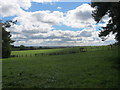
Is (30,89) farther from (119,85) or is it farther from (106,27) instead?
(106,27)

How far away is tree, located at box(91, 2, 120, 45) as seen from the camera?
1377 centimetres

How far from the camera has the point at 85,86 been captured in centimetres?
773

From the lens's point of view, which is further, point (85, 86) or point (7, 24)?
point (7, 24)

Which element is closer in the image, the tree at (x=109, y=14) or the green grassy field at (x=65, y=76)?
the green grassy field at (x=65, y=76)

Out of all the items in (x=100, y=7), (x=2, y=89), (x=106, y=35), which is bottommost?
(x=2, y=89)

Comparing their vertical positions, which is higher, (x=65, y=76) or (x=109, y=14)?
(x=109, y=14)

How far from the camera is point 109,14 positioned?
1862 cm

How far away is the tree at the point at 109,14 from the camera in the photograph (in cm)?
1377

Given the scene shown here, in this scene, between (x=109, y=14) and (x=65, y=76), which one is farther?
(x=109, y=14)

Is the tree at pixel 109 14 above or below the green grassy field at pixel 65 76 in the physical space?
above

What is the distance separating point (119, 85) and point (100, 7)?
1273 cm

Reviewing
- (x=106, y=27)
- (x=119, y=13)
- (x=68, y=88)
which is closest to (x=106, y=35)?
(x=106, y=27)

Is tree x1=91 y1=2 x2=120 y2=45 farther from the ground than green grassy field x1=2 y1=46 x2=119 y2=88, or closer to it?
farther from the ground

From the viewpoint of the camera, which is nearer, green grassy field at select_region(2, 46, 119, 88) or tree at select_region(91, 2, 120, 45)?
green grassy field at select_region(2, 46, 119, 88)
